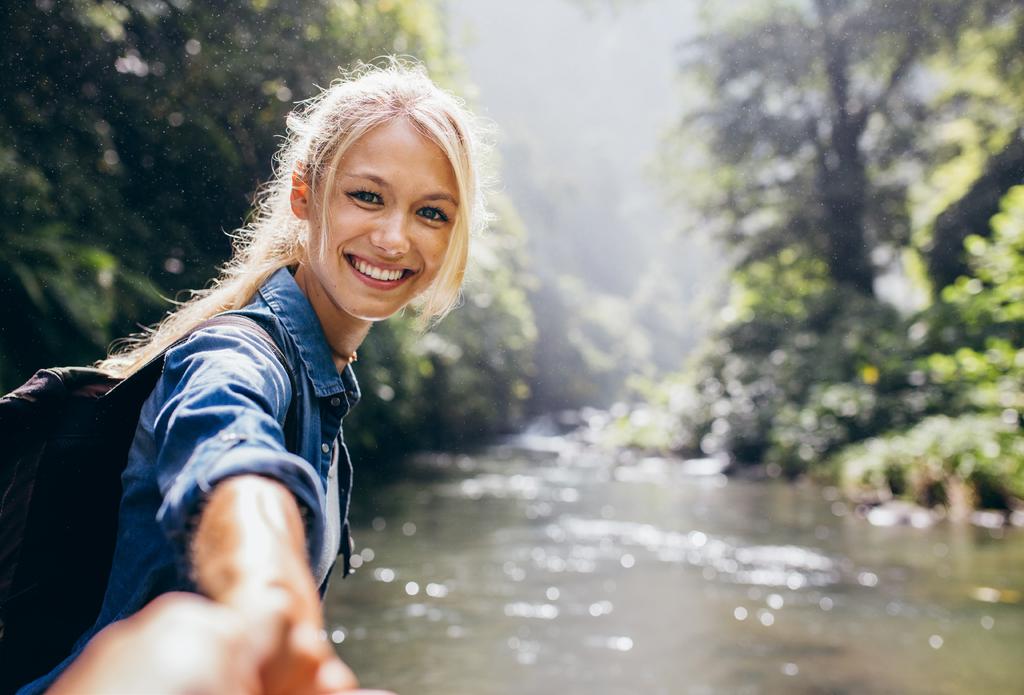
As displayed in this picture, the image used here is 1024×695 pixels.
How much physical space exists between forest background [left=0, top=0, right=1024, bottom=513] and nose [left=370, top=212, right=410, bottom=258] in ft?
2.62

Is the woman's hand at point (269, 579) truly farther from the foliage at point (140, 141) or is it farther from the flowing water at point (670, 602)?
the foliage at point (140, 141)

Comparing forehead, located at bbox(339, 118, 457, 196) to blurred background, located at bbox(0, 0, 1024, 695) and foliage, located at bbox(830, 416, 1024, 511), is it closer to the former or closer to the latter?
blurred background, located at bbox(0, 0, 1024, 695)

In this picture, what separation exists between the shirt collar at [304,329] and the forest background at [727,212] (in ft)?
3.02

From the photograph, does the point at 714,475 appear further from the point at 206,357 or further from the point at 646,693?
the point at 206,357

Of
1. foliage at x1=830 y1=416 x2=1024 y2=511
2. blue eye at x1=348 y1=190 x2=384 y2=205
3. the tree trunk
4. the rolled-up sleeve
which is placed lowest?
the rolled-up sleeve

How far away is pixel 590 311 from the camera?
4975cm

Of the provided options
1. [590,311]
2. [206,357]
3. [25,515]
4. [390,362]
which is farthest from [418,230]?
[590,311]

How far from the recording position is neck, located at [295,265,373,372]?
161 cm

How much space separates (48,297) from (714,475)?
13.8 metres

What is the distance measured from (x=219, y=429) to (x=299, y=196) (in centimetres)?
83

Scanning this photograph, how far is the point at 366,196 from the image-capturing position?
156 cm

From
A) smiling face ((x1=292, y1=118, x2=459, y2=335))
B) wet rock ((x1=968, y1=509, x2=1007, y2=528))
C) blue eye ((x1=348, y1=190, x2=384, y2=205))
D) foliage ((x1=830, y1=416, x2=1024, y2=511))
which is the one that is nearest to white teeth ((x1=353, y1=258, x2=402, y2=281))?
smiling face ((x1=292, y1=118, x2=459, y2=335))

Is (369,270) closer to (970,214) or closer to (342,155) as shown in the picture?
(342,155)

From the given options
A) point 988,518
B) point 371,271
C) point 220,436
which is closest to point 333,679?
point 220,436
